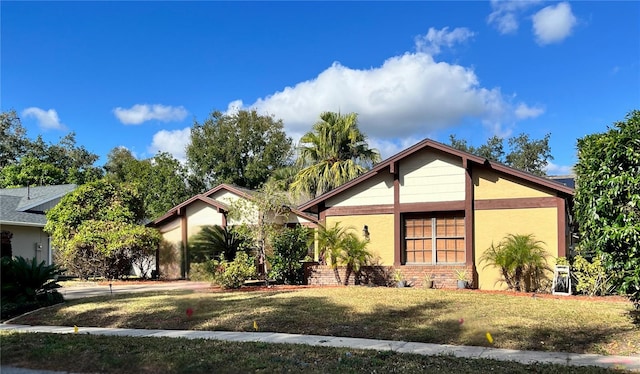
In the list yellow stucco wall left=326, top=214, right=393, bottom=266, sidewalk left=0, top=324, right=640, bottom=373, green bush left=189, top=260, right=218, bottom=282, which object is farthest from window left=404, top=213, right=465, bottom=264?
sidewalk left=0, top=324, right=640, bottom=373

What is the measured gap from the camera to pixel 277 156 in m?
40.4

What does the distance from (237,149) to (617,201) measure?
3397cm

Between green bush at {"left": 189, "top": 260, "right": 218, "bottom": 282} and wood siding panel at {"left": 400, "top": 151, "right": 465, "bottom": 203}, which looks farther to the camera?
wood siding panel at {"left": 400, "top": 151, "right": 465, "bottom": 203}

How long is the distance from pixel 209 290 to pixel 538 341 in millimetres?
9830

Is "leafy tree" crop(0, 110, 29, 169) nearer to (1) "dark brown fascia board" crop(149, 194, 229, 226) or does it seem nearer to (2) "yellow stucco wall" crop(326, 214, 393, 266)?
(1) "dark brown fascia board" crop(149, 194, 229, 226)

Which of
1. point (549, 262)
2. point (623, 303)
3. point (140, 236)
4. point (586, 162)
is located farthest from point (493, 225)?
point (140, 236)

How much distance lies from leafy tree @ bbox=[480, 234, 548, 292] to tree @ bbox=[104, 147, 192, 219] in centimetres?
2332

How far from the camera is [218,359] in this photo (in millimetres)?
6398

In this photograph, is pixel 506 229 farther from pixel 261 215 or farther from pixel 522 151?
pixel 522 151

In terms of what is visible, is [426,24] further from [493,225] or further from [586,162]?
[586,162]

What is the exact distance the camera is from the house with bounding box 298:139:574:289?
14539 mm

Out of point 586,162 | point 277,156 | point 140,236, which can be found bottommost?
point 140,236

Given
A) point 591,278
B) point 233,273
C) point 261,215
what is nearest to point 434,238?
point 591,278

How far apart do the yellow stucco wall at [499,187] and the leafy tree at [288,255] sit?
577 cm
